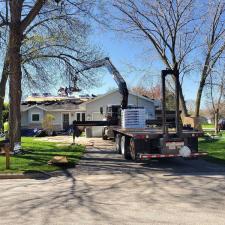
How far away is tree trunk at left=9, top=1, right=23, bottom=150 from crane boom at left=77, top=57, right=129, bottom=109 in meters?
5.13

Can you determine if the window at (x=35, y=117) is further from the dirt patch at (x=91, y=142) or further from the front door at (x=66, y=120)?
the dirt patch at (x=91, y=142)

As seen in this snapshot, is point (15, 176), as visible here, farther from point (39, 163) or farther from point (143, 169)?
point (143, 169)

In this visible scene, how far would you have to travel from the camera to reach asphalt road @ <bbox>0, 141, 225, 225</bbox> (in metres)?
8.34

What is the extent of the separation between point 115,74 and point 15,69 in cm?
670

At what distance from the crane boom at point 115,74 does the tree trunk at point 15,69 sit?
5129 mm

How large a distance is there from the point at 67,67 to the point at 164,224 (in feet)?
59.1

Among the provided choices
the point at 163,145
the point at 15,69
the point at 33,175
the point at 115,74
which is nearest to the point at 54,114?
the point at 115,74

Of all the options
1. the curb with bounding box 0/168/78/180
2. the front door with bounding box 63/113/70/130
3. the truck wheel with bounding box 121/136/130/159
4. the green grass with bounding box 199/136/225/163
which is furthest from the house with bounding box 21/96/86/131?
the curb with bounding box 0/168/78/180

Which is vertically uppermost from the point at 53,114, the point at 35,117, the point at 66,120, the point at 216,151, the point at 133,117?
the point at 53,114

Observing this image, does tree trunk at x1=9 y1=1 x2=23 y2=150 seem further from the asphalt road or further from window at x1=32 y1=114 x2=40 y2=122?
window at x1=32 y1=114 x2=40 y2=122

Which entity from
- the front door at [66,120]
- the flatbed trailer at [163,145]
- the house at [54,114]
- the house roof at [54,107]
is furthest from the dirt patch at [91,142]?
the front door at [66,120]

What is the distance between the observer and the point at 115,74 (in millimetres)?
25453

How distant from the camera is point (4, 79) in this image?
100ft

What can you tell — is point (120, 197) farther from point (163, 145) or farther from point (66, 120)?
point (66, 120)
